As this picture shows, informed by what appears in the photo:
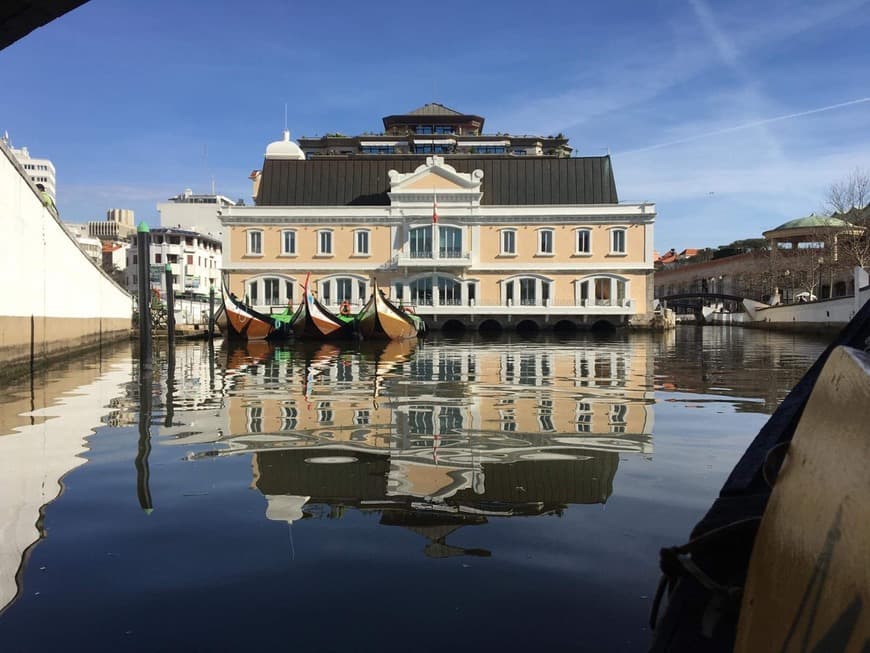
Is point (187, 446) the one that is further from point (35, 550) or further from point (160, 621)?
point (160, 621)

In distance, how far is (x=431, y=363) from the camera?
15102mm

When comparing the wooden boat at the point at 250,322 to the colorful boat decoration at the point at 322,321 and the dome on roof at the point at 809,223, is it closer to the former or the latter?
the colorful boat decoration at the point at 322,321

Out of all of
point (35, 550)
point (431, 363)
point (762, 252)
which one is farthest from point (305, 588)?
point (762, 252)

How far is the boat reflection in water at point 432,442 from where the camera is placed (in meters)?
3.93

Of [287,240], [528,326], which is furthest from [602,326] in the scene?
[287,240]

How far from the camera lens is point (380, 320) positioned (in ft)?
84.1

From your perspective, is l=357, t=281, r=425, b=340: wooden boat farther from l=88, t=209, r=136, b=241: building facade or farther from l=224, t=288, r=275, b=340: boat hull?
l=88, t=209, r=136, b=241: building facade

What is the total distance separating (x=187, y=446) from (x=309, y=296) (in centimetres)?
2089

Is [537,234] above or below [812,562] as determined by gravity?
above

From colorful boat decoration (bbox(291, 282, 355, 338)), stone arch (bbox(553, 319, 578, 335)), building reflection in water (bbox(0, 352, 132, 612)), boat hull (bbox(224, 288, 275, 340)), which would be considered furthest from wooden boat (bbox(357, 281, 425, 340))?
stone arch (bbox(553, 319, 578, 335))

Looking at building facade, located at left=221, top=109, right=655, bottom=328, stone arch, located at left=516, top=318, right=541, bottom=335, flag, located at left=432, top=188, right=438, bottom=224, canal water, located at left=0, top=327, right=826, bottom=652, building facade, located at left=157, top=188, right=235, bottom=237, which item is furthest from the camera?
building facade, located at left=157, top=188, right=235, bottom=237

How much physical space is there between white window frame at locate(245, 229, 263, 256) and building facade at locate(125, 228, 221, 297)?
29483 millimetres

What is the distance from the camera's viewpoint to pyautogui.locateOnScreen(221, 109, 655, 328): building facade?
3941cm

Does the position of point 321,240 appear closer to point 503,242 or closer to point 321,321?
point 503,242
